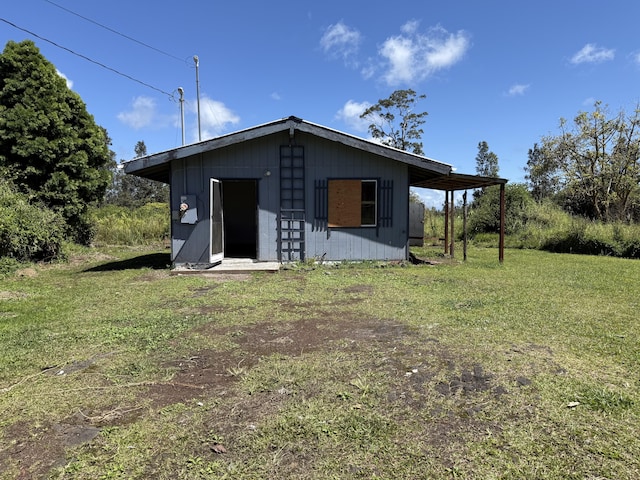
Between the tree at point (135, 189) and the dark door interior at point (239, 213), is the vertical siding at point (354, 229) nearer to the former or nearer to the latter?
the dark door interior at point (239, 213)

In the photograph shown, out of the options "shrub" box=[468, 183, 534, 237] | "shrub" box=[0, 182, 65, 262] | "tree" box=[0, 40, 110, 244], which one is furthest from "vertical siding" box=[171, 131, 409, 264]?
"shrub" box=[468, 183, 534, 237]

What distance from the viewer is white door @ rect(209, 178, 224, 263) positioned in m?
9.25

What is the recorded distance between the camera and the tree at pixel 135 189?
141 ft

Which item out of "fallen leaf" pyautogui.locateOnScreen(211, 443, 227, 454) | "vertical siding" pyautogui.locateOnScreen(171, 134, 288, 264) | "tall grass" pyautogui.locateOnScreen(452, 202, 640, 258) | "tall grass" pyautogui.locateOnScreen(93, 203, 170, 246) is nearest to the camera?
"fallen leaf" pyautogui.locateOnScreen(211, 443, 227, 454)

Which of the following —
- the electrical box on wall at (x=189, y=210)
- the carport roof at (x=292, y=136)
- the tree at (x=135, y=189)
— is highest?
the tree at (x=135, y=189)

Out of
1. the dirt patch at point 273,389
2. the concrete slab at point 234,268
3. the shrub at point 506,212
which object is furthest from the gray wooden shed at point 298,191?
the shrub at point 506,212

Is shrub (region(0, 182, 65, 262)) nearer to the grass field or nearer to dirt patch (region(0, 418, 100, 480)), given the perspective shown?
the grass field

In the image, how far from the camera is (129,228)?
15.5 m

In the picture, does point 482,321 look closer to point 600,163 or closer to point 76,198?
point 76,198

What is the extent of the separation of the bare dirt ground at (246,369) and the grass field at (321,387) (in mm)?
15

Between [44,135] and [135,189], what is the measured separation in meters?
38.5

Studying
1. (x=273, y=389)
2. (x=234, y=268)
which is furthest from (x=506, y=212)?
(x=273, y=389)

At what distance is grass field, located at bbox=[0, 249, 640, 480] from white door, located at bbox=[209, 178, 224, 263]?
10.3ft

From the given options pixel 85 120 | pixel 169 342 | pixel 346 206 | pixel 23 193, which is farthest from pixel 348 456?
pixel 85 120
